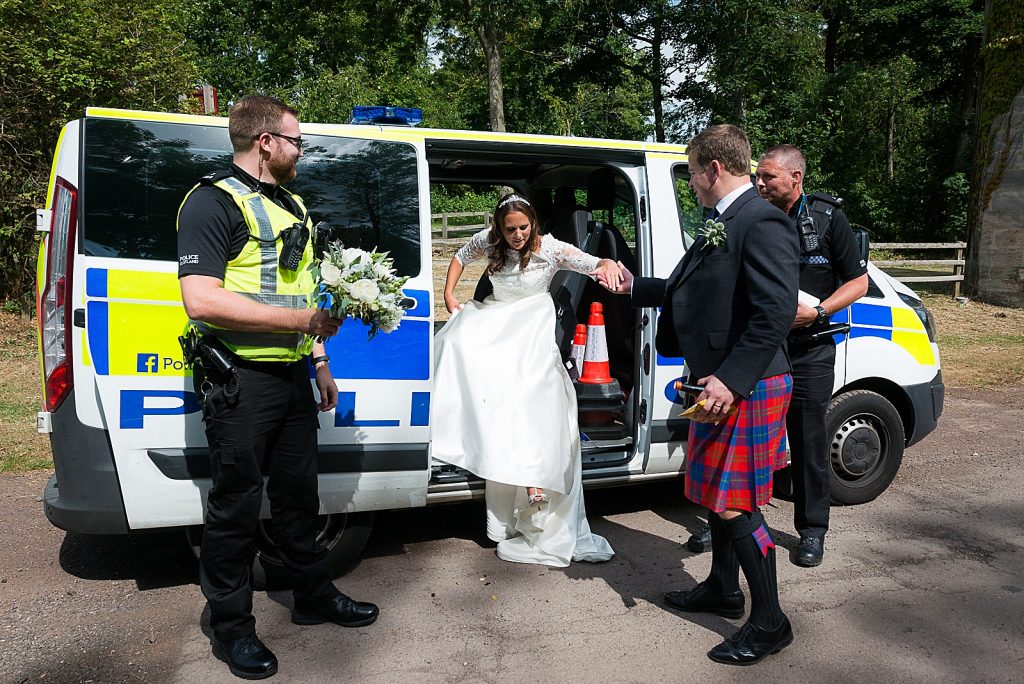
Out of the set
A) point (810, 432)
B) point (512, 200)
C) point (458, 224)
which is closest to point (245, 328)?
point (512, 200)

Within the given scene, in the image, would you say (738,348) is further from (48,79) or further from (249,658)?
(48,79)

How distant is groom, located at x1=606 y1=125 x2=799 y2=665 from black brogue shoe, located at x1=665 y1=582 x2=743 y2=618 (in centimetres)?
27

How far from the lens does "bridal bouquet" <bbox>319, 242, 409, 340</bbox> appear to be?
2.65 m

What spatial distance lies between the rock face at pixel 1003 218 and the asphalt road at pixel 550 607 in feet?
29.9

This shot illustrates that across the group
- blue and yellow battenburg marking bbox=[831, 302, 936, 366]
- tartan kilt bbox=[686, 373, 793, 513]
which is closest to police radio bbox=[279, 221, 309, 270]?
tartan kilt bbox=[686, 373, 793, 513]

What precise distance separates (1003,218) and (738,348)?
11.8m

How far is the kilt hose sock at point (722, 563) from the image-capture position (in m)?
3.34

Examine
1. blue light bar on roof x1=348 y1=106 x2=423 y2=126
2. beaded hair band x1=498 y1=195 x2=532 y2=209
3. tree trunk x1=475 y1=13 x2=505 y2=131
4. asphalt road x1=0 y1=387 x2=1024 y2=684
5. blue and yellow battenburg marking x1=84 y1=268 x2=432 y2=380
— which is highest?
tree trunk x1=475 y1=13 x2=505 y2=131

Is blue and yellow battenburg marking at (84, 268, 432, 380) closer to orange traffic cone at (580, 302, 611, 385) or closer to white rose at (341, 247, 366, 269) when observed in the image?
white rose at (341, 247, 366, 269)

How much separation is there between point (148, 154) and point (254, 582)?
1.90 m

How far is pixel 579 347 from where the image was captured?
16.1ft

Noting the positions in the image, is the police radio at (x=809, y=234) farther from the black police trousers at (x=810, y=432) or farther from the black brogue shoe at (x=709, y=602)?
the black brogue shoe at (x=709, y=602)

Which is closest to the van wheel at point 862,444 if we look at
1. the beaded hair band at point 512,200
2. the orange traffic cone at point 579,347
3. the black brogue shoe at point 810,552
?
the black brogue shoe at point 810,552

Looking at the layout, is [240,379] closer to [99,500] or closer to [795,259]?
[99,500]
